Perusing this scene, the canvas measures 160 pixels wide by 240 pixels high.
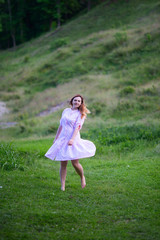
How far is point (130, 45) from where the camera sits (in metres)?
26.1

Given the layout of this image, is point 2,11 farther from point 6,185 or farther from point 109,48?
point 6,185

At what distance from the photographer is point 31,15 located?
5372 cm

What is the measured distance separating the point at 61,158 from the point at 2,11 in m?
53.7

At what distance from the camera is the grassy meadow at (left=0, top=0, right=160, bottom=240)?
14.6 ft

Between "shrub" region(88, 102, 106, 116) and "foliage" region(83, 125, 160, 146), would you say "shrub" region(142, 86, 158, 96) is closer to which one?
"shrub" region(88, 102, 106, 116)

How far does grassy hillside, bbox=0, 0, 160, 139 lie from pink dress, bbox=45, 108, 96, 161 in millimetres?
8477

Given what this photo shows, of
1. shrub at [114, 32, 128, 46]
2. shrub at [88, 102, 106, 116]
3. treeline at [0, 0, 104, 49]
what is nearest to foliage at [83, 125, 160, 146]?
shrub at [88, 102, 106, 116]

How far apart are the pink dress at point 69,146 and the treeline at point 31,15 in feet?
144

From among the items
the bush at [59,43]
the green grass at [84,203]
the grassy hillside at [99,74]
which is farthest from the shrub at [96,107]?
the bush at [59,43]

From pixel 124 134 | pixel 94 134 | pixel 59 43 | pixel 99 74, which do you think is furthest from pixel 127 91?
pixel 59 43

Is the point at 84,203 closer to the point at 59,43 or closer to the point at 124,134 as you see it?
the point at 124,134

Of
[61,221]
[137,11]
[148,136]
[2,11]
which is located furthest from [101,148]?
[2,11]

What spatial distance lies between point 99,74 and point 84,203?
1958cm

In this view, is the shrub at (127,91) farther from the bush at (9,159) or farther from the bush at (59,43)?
the bush at (59,43)
